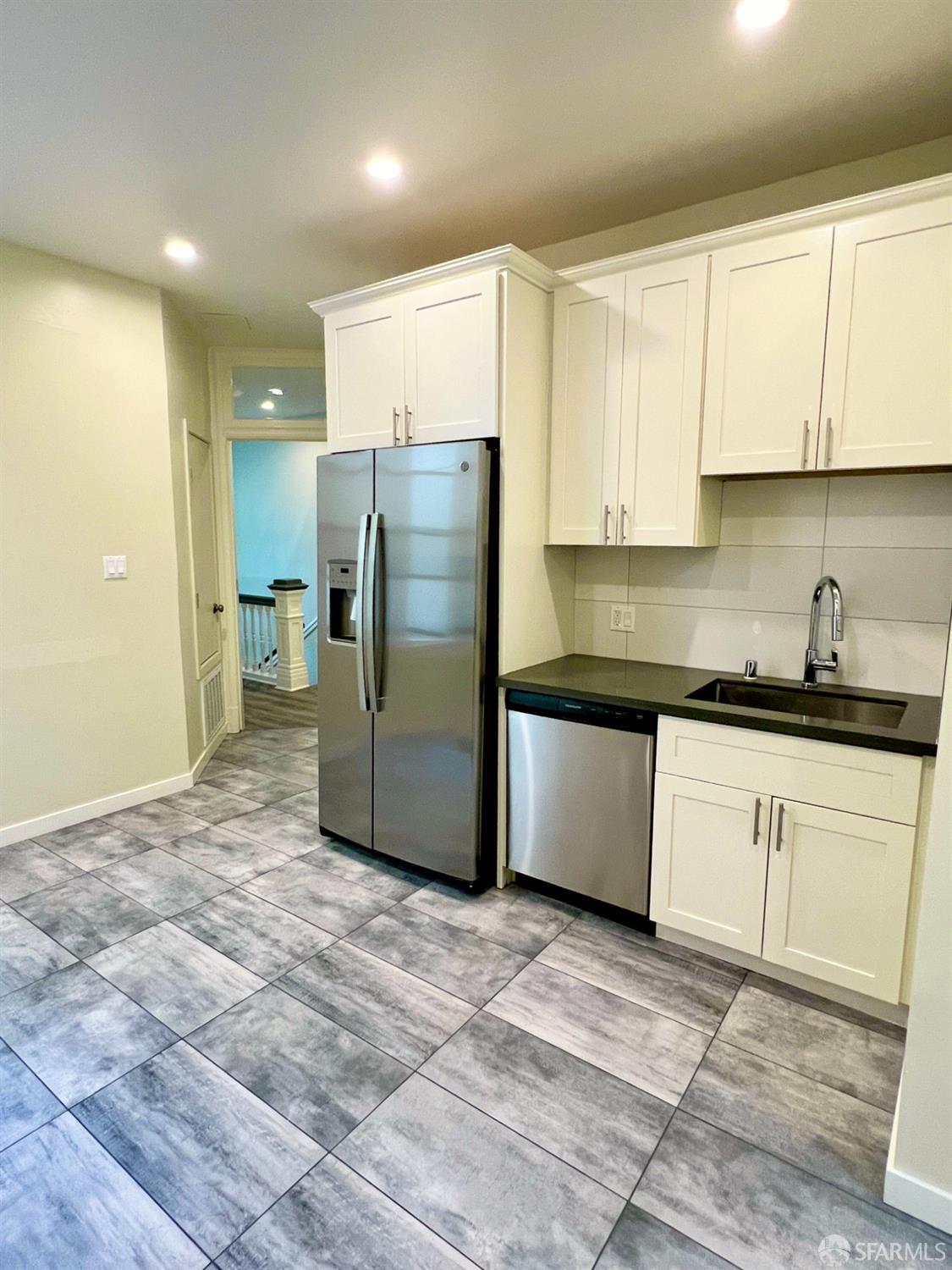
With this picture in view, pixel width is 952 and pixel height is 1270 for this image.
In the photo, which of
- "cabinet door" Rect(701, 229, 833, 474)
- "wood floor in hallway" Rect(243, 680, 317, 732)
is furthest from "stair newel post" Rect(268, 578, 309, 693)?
"cabinet door" Rect(701, 229, 833, 474)

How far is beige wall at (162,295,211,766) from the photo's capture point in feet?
12.3

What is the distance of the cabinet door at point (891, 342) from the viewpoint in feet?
6.40

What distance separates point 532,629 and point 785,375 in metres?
1.29

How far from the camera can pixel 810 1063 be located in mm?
1859

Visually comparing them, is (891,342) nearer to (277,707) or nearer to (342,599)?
(342,599)

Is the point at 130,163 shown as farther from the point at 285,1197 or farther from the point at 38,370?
the point at 285,1197

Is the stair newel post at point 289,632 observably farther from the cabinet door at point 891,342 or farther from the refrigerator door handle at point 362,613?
the cabinet door at point 891,342

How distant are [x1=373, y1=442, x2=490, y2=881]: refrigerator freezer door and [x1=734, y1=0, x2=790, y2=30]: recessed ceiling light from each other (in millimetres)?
1323

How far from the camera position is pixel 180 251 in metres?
3.07

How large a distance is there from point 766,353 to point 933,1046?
197 cm

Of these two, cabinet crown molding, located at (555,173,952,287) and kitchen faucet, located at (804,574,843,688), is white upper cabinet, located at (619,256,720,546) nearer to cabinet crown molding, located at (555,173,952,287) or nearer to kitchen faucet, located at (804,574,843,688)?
cabinet crown molding, located at (555,173,952,287)

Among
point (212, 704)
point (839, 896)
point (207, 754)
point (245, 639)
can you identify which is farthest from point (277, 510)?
point (839, 896)

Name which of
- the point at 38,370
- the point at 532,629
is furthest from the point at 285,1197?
the point at 38,370

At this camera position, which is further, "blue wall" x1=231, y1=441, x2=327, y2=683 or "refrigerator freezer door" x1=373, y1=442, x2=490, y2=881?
"blue wall" x1=231, y1=441, x2=327, y2=683
